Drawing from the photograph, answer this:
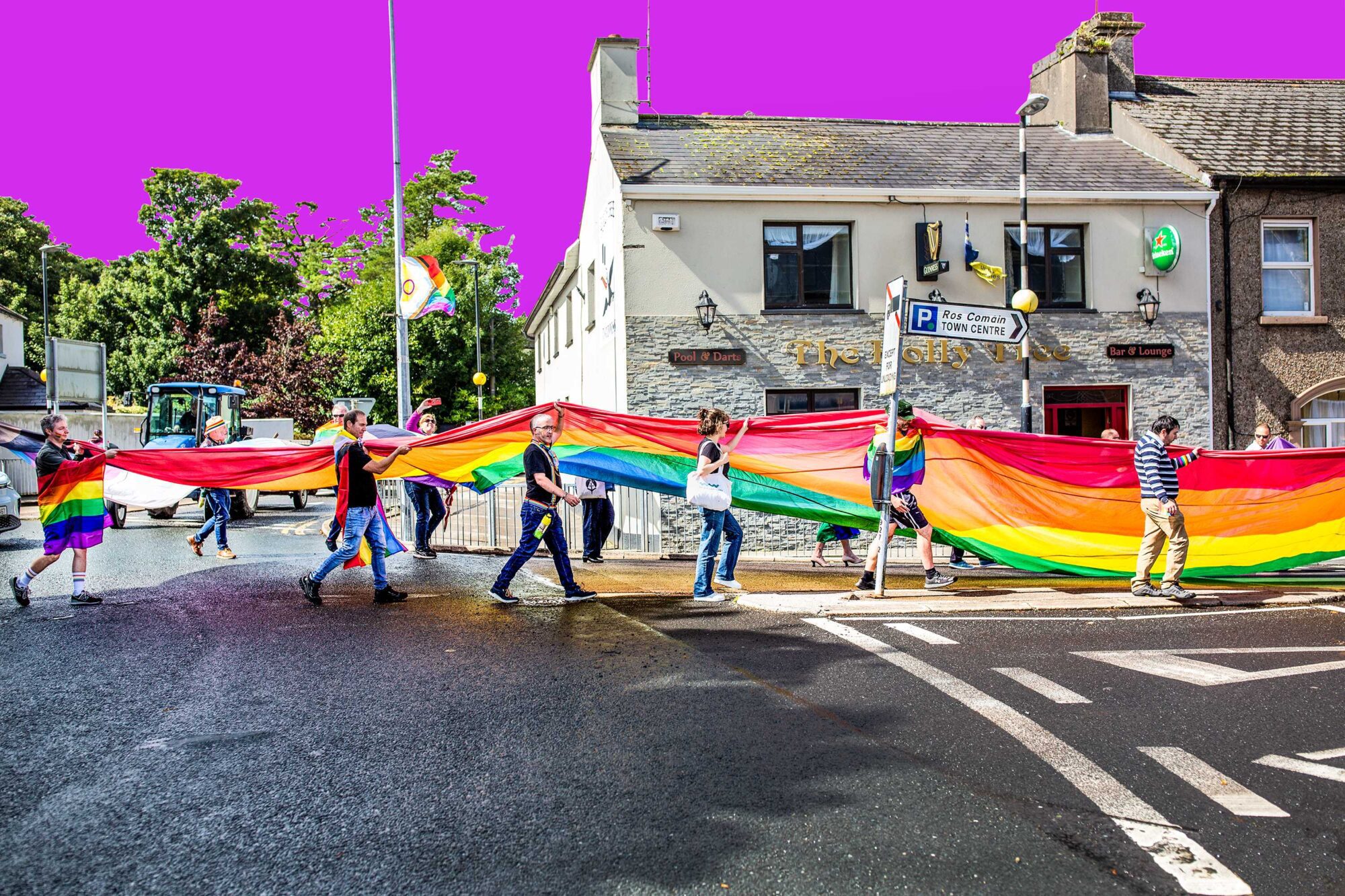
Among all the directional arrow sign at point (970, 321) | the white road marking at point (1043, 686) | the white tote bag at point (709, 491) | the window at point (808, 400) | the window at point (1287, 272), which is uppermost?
the window at point (1287, 272)

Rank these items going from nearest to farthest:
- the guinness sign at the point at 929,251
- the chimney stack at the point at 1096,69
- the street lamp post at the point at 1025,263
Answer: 1. the street lamp post at the point at 1025,263
2. the guinness sign at the point at 929,251
3. the chimney stack at the point at 1096,69

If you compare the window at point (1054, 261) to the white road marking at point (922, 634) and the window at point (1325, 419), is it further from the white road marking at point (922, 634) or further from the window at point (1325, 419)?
the white road marking at point (922, 634)

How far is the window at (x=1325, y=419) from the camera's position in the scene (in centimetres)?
1775

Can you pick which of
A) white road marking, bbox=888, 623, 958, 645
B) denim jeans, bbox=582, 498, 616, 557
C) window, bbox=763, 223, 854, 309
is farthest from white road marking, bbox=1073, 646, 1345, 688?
window, bbox=763, 223, 854, 309

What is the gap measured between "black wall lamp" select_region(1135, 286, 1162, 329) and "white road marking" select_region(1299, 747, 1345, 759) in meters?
14.0

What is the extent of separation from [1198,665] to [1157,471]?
3.21m

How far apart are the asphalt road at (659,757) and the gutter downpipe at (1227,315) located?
1048 centimetres

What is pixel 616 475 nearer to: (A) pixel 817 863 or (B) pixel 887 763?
(B) pixel 887 763

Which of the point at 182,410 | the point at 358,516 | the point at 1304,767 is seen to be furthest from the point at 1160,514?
the point at 182,410

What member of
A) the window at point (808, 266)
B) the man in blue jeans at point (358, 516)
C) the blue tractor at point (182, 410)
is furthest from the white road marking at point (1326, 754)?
the blue tractor at point (182, 410)

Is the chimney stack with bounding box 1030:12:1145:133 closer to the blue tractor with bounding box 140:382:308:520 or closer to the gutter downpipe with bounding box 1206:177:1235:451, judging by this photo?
the gutter downpipe with bounding box 1206:177:1235:451

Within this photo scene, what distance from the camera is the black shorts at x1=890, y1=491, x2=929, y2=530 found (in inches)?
403

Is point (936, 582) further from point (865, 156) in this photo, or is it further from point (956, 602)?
point (865, 156)

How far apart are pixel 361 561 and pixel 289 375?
3517 centimetres
